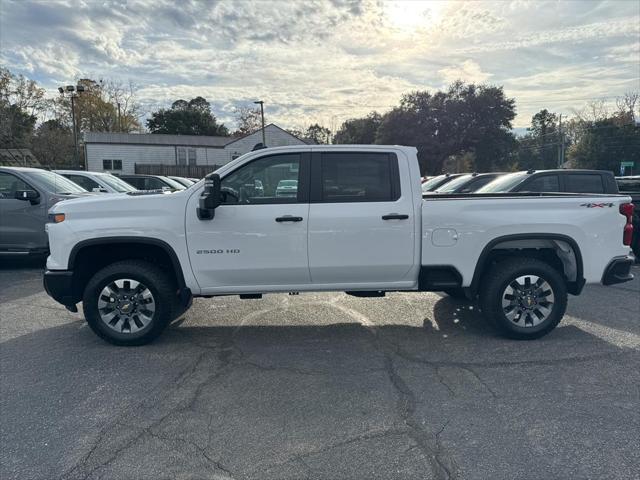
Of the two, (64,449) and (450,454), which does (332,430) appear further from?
(64,449)

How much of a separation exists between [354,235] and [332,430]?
202 cm

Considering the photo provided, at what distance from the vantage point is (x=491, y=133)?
44.3 m

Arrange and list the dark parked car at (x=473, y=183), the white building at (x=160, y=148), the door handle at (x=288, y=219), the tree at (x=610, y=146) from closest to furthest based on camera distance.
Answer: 1. the door handle at (x=288, y=219)
2. the dark parked car at (x=473, y=183)
3. the tree at (x=610, y=146)
4. the white building at (x=160, y=148)

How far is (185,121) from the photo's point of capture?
68.4 meters

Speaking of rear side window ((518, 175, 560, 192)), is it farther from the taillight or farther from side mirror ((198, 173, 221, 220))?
side mirror ((198, 173, 221, 220))

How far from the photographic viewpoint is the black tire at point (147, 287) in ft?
15.1

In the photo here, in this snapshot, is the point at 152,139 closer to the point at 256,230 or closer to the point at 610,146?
the point at 610,146

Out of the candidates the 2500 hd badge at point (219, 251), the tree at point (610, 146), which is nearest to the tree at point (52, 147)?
the 2500 hd badge at point (219, 251)

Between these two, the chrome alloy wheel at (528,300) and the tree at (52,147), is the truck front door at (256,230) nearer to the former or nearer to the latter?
the chrome alloy wheel at (528,300)

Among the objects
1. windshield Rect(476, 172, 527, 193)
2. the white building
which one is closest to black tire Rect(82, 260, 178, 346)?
windshield Rect(476, 172, 527, 193)

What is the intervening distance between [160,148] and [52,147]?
10298mm

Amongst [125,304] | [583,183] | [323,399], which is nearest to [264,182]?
[125,304]

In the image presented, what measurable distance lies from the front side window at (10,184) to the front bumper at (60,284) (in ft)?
15.6

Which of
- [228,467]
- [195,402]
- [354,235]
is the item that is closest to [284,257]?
[354,235]
